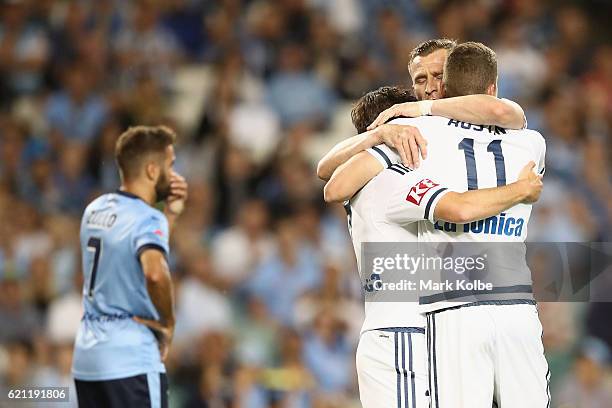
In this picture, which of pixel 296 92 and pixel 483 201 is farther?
pixel 296 92

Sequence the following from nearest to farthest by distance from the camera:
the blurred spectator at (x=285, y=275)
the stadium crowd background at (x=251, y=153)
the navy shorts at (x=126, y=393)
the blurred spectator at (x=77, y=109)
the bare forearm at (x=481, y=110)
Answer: the bare forearm at (x=481, y=110) → the navy shorts at (x=126, y=393) → the stadium crowd background at (x=251, y=153) → the blurred spectator at (x=285, y=275) → the blurred spectator at (x=77, y=109)

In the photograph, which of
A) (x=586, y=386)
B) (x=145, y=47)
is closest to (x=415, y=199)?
(x=586, y=386)

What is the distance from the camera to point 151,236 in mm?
5457

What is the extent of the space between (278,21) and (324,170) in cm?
646

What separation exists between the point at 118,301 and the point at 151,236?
0.38 m

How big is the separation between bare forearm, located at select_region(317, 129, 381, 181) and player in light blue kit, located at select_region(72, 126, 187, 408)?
3.81ft

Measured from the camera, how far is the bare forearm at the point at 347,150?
4.51m

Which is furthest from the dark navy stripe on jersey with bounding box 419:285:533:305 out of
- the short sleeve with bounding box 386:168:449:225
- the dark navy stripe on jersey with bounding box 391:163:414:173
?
the dark navy stripe on jersey with bounding box 391:163:414:173

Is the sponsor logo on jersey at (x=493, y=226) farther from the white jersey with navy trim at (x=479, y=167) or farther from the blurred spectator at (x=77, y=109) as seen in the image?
the blurred spectator at (x=77, y=109)

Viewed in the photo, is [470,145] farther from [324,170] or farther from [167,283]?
[167,283]

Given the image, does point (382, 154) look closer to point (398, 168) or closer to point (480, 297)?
point (398, 168)

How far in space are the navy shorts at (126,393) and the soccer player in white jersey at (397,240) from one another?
1416mm

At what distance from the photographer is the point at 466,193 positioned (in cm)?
413

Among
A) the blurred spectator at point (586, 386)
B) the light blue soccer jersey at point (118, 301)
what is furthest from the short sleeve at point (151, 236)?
the blurred spectator at point (586, 386)
